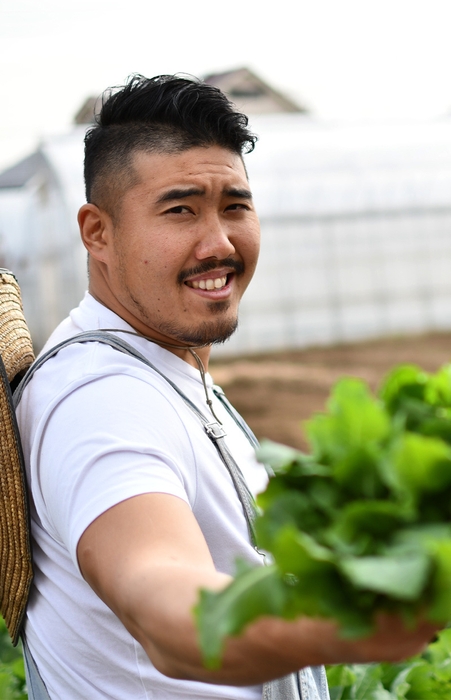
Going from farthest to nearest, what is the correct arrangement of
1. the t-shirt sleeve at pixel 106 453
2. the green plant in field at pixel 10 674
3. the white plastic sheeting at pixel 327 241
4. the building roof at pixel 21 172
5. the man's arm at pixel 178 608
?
the building roof at pixel 21 172 → the white plastic sheeting at pixel 327 241 → the green plant in field at pixel 10 674 → the t-shirt sleeve at pixel 106 453 → the man's arm at pixel 178 608

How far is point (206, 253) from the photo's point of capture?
5.01ft

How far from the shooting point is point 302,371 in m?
9.22

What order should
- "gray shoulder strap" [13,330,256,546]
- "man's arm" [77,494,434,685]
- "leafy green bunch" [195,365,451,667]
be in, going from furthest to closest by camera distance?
"gray shoulder strap" [13,330,256,546]
"man's arm" [77,494,434,685]
"leafy green bunch" [195,365,451,667]

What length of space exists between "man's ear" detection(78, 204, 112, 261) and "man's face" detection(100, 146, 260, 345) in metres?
0.04

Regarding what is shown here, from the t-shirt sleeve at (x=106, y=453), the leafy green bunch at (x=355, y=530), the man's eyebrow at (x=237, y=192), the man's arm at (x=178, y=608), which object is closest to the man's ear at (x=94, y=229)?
the man's eyebrow at (x=237, y=192)

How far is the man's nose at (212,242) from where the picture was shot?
5.01 ft

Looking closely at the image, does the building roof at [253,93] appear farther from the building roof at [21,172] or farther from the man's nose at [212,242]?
the man's nose at [212,242]

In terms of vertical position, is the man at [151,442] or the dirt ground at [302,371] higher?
the man at [151,442]

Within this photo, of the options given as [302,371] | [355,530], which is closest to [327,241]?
[302,371]

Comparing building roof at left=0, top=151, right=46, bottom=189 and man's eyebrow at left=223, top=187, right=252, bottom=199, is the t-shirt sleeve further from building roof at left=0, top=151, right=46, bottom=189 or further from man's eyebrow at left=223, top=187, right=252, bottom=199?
building roof at left=0, top=151, right=46, bottom=189

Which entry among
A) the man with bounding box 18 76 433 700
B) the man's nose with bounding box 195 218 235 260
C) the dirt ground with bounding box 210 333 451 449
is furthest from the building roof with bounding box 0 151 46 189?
the man's nose with bounding box 195 218 235 260

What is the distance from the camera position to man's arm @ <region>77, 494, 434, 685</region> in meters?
0.75

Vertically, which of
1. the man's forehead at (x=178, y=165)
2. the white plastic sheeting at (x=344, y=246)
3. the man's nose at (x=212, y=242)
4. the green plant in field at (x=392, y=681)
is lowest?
the white plastic sheeting at (x=344, y=246)

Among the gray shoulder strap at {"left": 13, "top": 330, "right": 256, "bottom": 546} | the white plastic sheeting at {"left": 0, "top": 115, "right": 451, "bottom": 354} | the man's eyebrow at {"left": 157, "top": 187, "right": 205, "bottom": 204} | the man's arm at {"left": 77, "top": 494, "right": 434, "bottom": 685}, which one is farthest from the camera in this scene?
the white plastic sheeting at {"left": 0, "top": 115, "right": 451, "bottom": 354}
